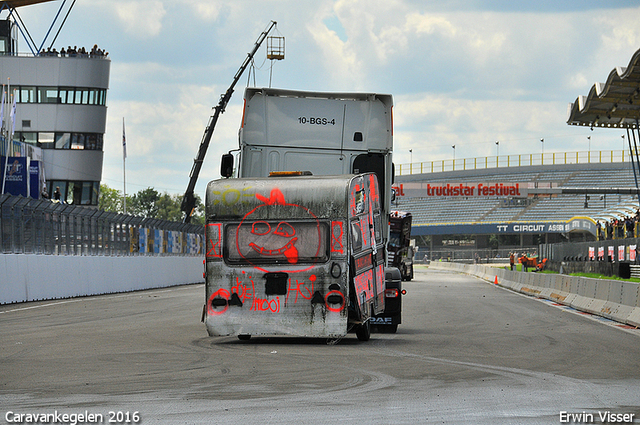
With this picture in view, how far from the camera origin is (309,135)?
15.5m

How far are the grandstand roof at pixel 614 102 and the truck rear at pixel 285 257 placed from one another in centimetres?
2395

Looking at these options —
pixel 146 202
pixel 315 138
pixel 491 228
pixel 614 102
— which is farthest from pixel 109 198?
pixel 315 138

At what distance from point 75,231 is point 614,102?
24978mm

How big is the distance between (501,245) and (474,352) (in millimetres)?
109924

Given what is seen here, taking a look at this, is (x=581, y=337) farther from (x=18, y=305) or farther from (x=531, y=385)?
(x=18, y=305)

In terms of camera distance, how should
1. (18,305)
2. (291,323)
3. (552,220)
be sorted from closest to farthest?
(291,323) → (18,305) → (552,220)

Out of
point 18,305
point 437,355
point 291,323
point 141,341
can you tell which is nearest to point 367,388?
point 437,355

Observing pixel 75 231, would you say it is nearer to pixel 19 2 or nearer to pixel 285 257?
pixel 285 257

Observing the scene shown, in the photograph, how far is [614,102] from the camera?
1638 inches

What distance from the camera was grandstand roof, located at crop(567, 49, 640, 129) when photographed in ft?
119

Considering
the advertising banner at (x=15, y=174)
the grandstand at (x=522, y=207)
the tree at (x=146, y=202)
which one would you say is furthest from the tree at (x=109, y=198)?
the advertising banner at (x=15, y=174)

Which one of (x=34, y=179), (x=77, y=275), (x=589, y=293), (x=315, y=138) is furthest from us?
(x=34, y=179)

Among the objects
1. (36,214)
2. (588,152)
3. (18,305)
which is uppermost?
(588,152)

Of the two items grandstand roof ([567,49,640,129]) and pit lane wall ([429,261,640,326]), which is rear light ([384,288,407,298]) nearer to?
pit lane wall ([429,261,640,326])
